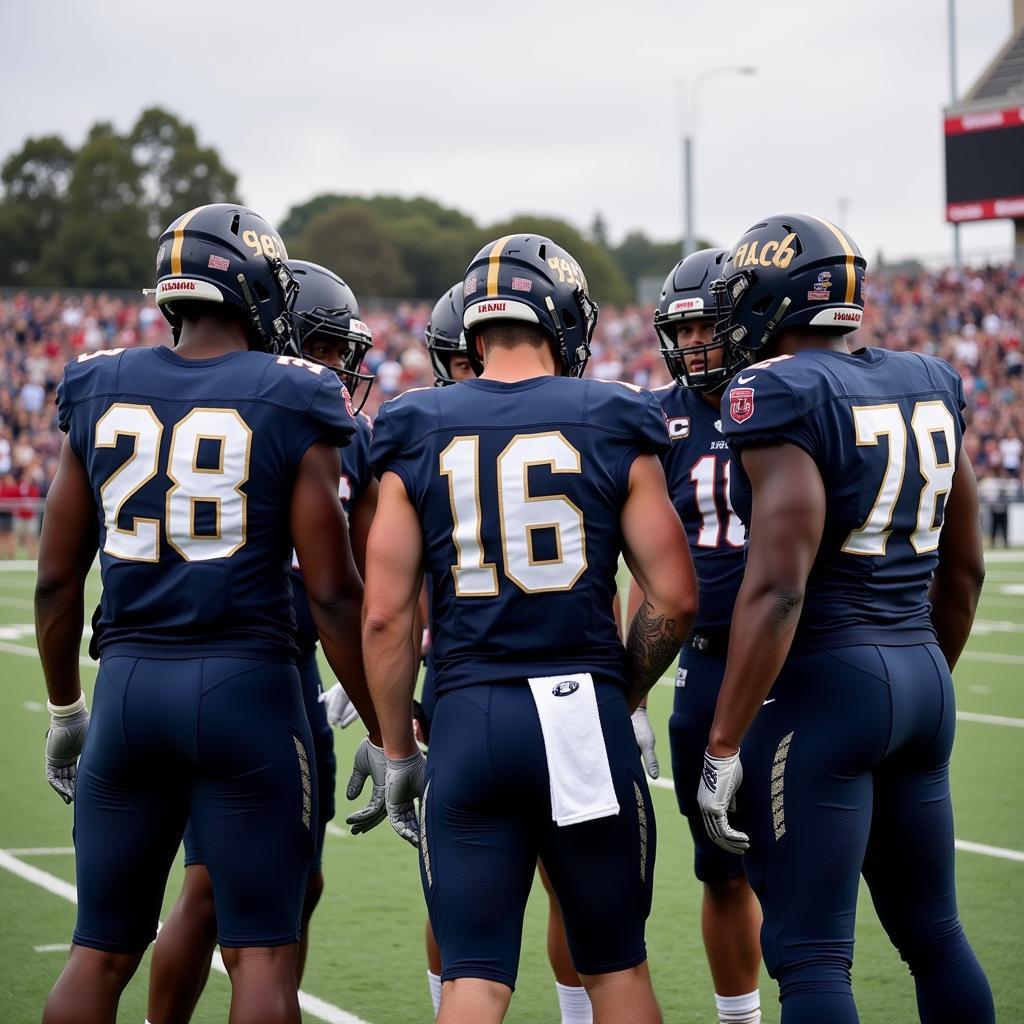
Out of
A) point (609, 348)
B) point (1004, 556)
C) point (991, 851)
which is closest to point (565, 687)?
point (991, 851)

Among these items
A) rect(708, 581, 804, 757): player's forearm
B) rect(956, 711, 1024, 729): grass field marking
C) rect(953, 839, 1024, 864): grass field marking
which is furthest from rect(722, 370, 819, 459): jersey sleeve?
rect(956, 711, 1024, 729): grass field marking

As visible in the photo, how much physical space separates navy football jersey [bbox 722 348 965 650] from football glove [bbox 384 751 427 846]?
890mm

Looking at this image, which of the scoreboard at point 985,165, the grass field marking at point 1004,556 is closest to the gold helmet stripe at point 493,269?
the grass field marking at point 1004,556

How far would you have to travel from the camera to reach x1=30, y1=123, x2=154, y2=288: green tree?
52.8 metres

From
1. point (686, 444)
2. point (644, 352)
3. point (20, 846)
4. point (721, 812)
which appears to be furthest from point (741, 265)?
point (644, 352)

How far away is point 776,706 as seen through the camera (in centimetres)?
322

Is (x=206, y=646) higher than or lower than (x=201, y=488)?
lower

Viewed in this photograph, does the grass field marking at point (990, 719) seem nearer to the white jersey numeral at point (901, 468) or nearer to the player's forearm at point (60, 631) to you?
the white jersey numeral at point (901, 468)

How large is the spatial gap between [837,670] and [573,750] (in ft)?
2.05

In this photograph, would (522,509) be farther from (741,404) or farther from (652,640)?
(741,404)

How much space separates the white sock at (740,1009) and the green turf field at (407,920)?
0.85 feet

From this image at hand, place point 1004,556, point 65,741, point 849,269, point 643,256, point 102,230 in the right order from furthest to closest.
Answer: point 643,256 → point 102,230 → point 1004,556 → point 65,741 → point 849,269

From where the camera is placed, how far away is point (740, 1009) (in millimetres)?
4070

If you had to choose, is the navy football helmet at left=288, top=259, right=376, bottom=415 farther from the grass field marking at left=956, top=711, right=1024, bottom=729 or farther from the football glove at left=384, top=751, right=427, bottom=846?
the grass field marking at left=956, top=711, right=1024, bottom=729
